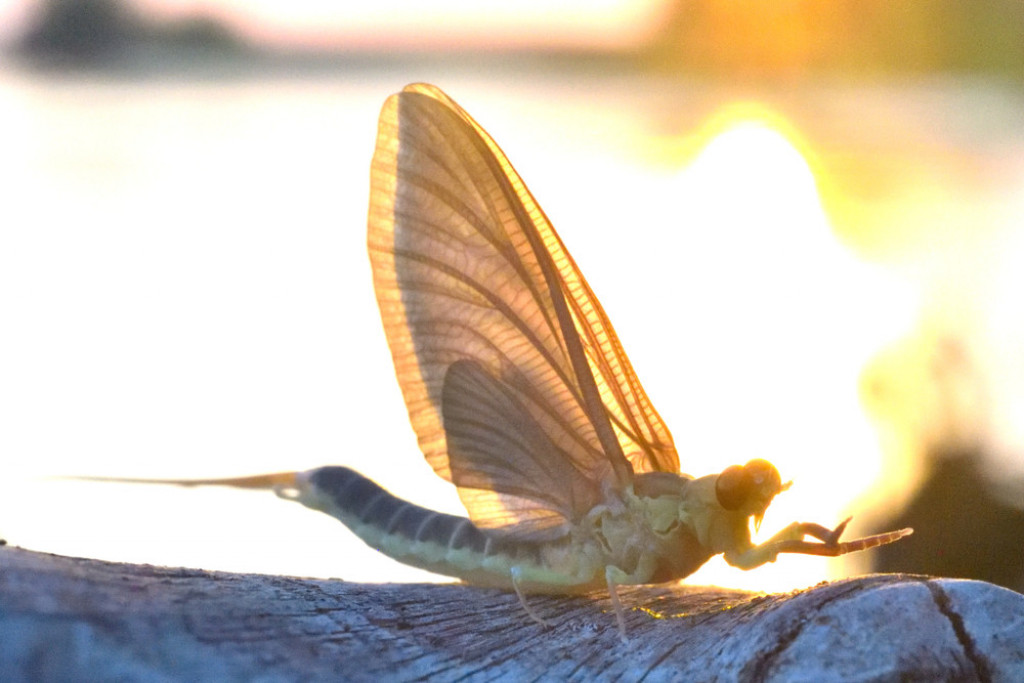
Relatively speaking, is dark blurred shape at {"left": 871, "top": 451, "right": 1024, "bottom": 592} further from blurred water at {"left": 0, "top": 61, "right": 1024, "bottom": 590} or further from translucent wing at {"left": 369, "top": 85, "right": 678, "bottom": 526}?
translucent wing at {"left": 369, "top": 85, "right": 678, "bottom": 526}

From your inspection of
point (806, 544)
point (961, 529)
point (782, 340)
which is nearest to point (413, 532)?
point (806, 544)

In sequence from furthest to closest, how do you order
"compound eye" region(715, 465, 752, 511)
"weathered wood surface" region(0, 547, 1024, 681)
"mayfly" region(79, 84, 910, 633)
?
"mayfly" region(79, 84, 910, 633) → "compound eye" region(715, 465, 752, 511) → "weathered wood surface" region(0, 547, 1024, 681)

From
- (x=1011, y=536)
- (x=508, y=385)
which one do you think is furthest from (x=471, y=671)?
(x=1011, y=536)

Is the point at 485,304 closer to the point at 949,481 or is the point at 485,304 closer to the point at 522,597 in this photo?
the point at 522,597

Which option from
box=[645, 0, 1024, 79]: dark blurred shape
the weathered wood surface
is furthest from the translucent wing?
box=[645, 0, 1024, 79]: dark blurred shape

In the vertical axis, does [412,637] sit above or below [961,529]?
above

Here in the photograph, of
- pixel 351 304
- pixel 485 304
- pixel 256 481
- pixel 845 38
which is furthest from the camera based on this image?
pixel 845 38
